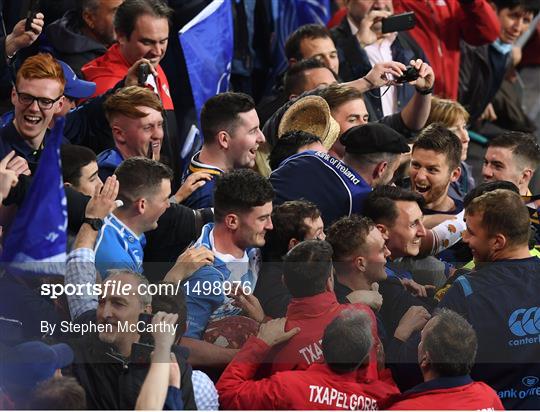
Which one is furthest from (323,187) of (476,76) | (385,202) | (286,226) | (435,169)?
(476,76)

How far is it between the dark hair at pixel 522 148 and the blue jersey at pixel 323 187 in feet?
3.88

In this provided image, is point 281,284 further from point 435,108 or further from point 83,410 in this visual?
point 435,108

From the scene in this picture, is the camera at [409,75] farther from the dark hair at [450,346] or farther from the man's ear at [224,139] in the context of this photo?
the dark hair at [450,346]

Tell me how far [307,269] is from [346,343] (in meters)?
0.42

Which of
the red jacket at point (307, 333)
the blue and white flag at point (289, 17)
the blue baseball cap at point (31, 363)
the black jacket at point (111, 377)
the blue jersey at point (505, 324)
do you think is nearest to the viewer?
the blue baseball cap at point (31, 363)

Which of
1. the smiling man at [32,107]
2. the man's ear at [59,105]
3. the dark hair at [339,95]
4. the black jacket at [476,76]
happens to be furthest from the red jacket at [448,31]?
the smiling man at [32,107]

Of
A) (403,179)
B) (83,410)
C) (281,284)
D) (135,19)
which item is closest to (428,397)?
(281,284)

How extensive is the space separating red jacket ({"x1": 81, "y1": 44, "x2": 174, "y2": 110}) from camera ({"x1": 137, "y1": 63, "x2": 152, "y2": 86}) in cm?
37

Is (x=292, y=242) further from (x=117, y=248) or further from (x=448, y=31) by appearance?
(x=448, y=31)

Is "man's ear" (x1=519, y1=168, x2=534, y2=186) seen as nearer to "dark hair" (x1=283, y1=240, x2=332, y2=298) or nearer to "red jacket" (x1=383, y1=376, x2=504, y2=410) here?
"dark hair" (x1=283, y1=240, x2=332, y2=298)

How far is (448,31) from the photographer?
33.2 feet

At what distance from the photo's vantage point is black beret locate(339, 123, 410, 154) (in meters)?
7.06

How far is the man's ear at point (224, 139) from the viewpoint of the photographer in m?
7.18

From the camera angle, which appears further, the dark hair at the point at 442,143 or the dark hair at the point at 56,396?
the dark hair at the point at 442,143
